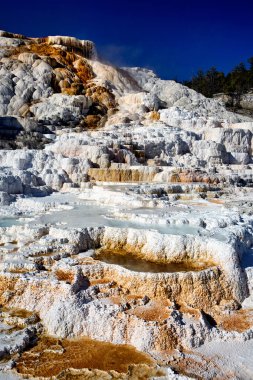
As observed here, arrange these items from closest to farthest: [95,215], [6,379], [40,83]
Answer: [6,379] < [95,215] < [40,83]

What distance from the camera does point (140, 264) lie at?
760 cm

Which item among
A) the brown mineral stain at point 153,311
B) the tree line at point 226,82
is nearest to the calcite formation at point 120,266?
the brown mineral stain at point 153,311

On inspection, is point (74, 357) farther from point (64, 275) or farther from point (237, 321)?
point (237, 321)

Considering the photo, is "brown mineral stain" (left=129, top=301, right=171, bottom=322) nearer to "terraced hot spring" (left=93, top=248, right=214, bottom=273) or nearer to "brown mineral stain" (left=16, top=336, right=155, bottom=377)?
"brown mineral stain" (left=16, top=336, right=155, bottom=377)

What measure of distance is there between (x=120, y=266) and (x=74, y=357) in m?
2.01

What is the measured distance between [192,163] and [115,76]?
49.4ft

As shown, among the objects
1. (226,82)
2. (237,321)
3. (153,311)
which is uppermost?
(226,82)

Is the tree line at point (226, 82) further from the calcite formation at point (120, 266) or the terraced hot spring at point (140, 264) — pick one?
the terraced hot spring at point (140, 264)

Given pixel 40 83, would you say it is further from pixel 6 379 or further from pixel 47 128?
pixel 6 379

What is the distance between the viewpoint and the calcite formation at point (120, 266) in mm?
5590

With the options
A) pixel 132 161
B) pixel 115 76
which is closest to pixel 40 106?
pixel 115 76

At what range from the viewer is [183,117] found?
23094 millimetres

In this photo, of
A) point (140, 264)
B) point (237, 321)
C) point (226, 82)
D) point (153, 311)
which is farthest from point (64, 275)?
point (226, 82)

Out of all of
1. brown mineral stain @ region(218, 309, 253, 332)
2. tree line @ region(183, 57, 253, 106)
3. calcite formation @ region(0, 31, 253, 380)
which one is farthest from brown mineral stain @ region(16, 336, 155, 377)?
tree line @ region(183, 57, 253, 106)
